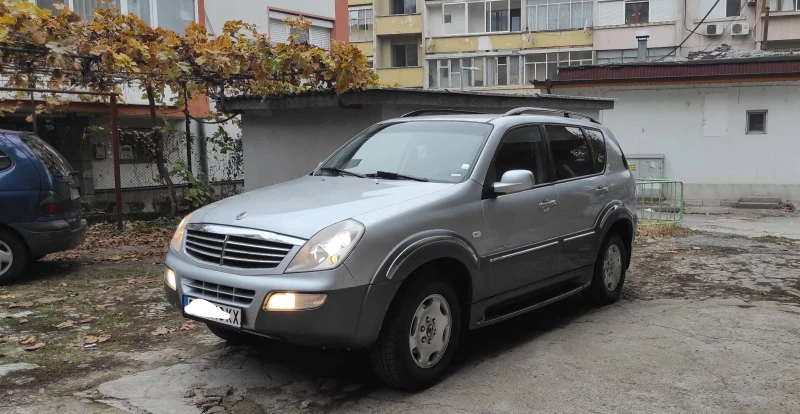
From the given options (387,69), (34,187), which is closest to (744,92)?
(34,187)

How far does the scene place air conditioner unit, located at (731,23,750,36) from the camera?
3195 cm

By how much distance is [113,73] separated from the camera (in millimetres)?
10398

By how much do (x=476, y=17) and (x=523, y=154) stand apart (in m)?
35.4

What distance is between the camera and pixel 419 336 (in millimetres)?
4289

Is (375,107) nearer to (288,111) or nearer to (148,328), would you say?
(288,111)

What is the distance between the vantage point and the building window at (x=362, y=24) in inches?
1654

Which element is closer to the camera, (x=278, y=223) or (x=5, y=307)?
(x=278, y=223)

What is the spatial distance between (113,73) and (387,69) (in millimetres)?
32179

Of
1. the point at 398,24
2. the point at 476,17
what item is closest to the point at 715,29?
the point at 476,17

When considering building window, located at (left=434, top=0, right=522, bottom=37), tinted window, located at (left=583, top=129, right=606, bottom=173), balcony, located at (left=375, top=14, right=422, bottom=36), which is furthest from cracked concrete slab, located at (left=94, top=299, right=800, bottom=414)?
balcony, located at (left=375, top=14, right=422, bottom=36)

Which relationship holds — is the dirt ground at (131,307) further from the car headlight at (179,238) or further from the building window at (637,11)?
the building window at (637,11)

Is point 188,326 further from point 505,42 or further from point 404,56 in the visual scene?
point 404,56

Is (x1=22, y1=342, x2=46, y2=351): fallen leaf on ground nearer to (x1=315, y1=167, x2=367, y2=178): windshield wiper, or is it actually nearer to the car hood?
the car hood

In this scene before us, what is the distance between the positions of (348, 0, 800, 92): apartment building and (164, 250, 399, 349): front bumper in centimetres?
2801
